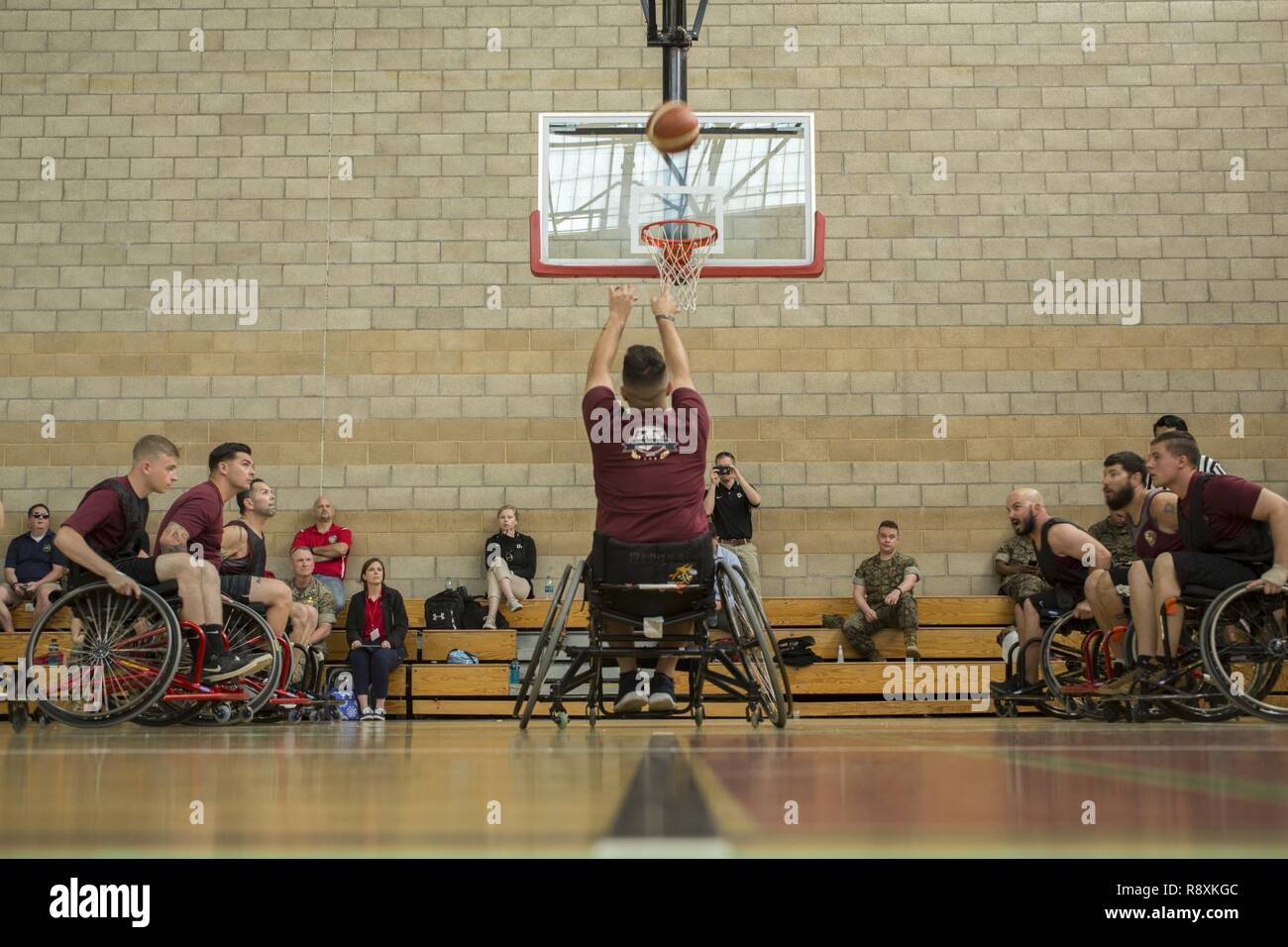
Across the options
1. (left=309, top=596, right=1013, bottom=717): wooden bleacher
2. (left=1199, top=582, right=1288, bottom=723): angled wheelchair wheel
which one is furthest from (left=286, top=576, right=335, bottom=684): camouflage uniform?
(left=1199, top=582, right=1288, bottom=723): angled wheelchair wheel

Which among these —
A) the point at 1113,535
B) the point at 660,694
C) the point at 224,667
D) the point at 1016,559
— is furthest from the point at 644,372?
the point at 1113,535

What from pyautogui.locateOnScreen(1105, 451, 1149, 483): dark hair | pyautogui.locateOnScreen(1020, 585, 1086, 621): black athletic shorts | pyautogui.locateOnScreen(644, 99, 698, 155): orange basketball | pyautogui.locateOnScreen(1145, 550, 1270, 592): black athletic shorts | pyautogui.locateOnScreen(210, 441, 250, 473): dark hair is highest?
pyautogui.locateOnScreen(644, 99, 698, 155): orange basketball

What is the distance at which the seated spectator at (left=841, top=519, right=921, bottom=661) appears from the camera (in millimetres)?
9016

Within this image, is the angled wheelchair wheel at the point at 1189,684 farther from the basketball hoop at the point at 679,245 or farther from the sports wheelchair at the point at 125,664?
the sports wheelchair at the point at 125,664

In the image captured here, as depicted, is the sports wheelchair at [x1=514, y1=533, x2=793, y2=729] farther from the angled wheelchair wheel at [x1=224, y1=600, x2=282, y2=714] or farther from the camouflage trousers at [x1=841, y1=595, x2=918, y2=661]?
the camouflage trousers at [x1=841, y1=595, x2=918, y2=661]

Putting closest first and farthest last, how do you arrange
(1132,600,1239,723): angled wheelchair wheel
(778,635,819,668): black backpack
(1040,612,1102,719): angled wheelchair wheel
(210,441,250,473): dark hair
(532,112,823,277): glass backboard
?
(1132,600,1239,723): angled wheelchair wheel, (210,441,250,473): dark hair, (1040,612,1102,719): angled wheelchair wheel, (532,112,823,277): glass backboard, (778,635,819,668): black backpack

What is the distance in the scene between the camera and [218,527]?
5.81 m

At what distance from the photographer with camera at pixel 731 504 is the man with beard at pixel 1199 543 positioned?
15.2 ft

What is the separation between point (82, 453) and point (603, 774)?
367 inches

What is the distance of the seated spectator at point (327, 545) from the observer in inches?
388

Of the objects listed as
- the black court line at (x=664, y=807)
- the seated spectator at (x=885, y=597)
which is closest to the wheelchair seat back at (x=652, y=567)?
the black court line at (x=664, y=807)

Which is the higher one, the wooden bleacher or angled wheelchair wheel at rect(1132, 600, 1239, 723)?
angled wheelchair wheel at rect(1132, 600, 1239, 723)

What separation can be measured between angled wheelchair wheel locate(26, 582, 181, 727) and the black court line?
10.3 ft
